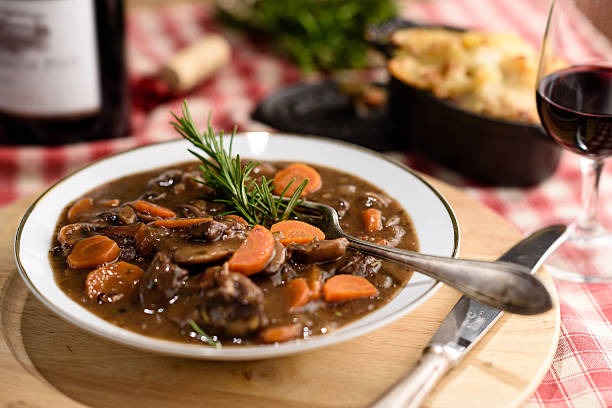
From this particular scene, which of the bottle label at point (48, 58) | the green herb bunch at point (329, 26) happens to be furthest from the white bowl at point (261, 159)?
the green herb bunch at point (329, 26)

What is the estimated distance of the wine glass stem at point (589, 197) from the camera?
346 cm

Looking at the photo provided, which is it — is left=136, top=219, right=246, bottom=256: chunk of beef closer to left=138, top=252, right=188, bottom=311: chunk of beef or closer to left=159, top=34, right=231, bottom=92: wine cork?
left=138, top=252, right=188, bottom=311: chunk of beef

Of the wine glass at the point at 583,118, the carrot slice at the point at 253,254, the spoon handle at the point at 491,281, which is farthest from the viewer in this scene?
the wine glass at the point at 583,118

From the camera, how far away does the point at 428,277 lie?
8.29 feet

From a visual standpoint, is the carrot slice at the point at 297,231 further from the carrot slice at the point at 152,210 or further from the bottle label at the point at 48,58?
the bottle label at the point at 48,58

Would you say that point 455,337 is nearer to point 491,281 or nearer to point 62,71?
point 491,281

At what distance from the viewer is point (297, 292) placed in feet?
7.91

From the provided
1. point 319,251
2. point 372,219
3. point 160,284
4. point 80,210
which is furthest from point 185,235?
point 372,219

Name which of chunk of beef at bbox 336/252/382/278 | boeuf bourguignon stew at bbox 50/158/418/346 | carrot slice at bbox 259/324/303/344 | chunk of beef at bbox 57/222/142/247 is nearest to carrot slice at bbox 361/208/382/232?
boeuf bourguignon stew at bbox 50/158/418/346

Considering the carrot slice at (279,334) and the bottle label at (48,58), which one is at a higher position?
the carrot slice at (279,334)

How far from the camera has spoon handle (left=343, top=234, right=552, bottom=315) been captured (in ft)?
7.56

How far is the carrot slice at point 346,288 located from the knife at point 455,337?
0.86ft

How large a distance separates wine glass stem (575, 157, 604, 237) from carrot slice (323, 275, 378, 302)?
4.68 ft

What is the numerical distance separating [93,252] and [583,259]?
2.18 metres
